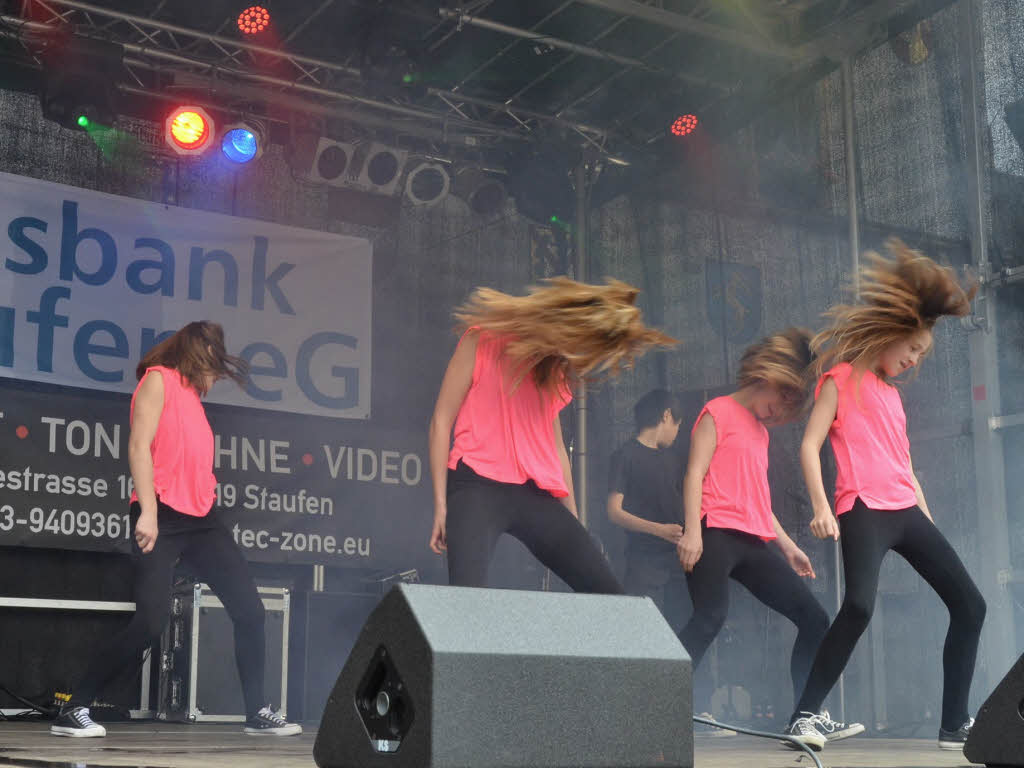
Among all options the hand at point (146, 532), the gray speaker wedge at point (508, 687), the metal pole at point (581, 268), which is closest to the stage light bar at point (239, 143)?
the metal pole at point (581, 268)

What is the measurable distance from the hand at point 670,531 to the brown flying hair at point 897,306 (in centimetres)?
163

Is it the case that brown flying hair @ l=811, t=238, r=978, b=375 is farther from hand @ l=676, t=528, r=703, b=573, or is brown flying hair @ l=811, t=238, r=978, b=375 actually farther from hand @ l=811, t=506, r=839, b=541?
hand @ l=676, t=528, r=703, b=573

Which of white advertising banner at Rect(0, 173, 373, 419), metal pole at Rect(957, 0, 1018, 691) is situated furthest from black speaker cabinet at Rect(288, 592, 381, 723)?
metal pole at Rect(957, 0, 1018, 691)

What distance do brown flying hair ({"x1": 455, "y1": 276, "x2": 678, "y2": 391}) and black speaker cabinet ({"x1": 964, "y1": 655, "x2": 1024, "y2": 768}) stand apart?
151 centimetres

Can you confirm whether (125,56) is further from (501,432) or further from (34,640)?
(501,432)

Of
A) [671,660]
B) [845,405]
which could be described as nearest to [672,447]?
[845,405]

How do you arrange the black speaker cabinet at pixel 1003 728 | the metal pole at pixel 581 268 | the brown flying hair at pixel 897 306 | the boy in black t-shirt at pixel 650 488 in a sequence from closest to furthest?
the black speaker cabinet at pixel 1003 728 < the brown flying hair at pixel 897 306 < the boy in black t-shirt at pixel 650 488 < the metal pole at pixel 581 268

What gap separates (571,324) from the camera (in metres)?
3.75

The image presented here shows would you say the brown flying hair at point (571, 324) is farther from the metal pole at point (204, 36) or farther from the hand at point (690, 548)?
the metal pole at point (204, 36)

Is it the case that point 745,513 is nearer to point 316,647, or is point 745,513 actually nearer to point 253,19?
point 316,647

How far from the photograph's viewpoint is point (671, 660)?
2.24 m

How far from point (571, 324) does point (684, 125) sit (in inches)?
171

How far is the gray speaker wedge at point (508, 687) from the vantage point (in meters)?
1.98

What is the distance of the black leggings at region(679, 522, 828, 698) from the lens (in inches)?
193
